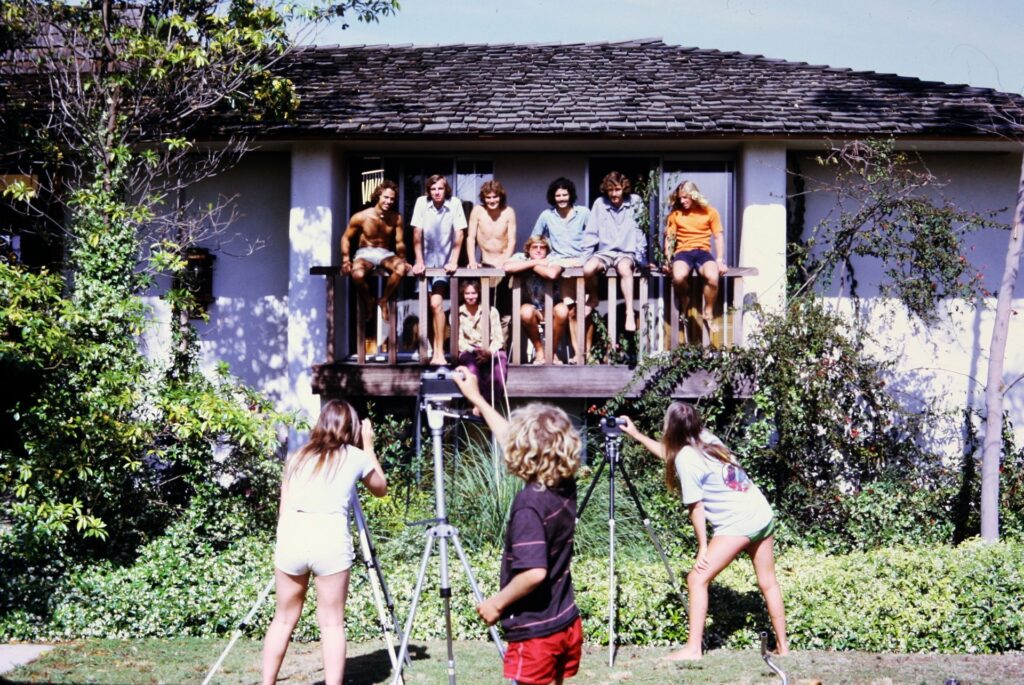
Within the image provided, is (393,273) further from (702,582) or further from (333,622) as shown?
(333,622)

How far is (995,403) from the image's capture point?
10.3 meters

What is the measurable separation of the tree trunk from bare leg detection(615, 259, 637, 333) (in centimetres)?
347

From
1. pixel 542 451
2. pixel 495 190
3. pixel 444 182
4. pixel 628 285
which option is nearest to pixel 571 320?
pixel 628 285

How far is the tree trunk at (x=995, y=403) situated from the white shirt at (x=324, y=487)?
6532mm

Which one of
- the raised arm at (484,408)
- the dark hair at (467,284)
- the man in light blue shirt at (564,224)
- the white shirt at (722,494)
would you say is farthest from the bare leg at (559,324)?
the raised arm at (484,408)

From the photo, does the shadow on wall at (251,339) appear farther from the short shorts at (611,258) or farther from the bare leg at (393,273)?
the short shorts at (611,258)

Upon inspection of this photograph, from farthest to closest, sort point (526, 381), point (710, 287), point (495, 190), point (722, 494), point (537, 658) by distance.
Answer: point (495, 190) < point (526, 381) < point (710, 287) < point (722, 494) < point (537, 658)

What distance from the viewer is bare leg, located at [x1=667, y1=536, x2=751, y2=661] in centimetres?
709

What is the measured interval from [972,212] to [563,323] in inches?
193

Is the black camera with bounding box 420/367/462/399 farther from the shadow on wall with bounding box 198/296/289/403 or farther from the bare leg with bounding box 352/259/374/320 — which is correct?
the shadow on wall with bounding box 198/296/289/403

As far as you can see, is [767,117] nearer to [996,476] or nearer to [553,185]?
[553,185]

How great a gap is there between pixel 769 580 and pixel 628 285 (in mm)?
4855

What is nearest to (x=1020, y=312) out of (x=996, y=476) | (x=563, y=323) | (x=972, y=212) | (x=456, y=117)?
(x=972, y=212)

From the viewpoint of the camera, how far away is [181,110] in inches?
453
